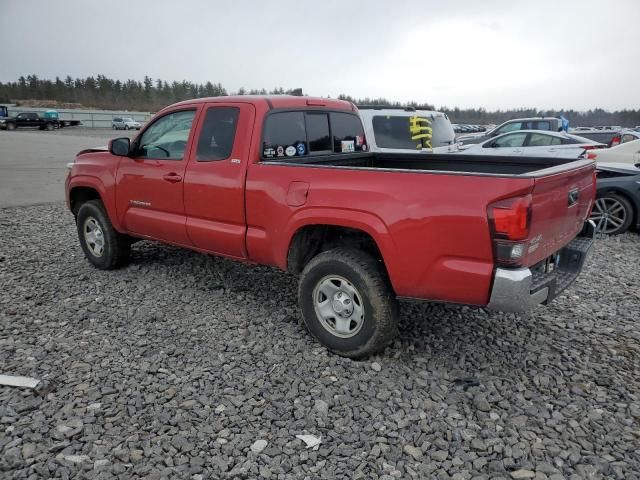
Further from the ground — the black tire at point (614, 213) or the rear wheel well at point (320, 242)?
the rear wheel well at point (320, 242)

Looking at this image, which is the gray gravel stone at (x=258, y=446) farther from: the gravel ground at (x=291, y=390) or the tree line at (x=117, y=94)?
the tree line at (x=117, y=94)

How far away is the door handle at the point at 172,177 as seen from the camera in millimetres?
4358

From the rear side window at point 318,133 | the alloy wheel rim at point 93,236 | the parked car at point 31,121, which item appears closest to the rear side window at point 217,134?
the rear side window at point 318,133

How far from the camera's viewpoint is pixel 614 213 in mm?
7312

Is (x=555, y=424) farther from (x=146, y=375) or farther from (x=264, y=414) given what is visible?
(x=146, y=375)

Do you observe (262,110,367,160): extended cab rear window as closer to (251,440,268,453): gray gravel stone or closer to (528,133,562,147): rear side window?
(251,440,268,453): gray gravel stone

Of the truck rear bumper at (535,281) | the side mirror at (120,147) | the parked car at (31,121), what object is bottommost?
the truck rear bumper at (535,281)

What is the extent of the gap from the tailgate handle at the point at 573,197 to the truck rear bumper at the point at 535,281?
16.2 inches

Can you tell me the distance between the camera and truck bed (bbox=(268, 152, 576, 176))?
4.06 meters

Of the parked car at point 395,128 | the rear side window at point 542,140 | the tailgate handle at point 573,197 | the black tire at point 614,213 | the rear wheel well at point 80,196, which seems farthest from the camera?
the rear side window at point 542,140

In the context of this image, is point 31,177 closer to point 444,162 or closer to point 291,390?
point 444,162

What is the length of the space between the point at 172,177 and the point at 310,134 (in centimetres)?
133

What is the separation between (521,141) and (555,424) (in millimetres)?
10173

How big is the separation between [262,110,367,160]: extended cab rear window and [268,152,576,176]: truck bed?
89mm
